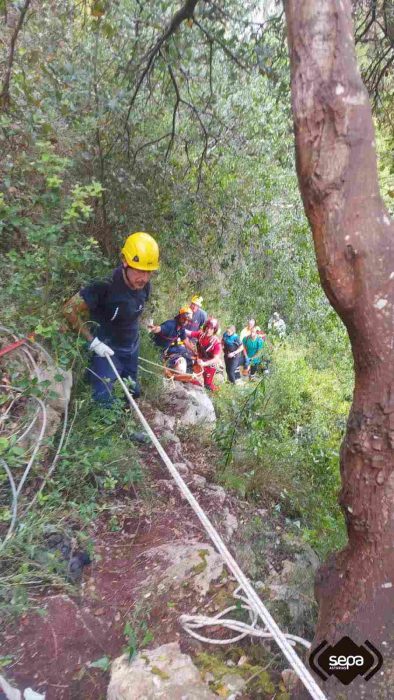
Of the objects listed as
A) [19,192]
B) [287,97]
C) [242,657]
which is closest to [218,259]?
[287,97]

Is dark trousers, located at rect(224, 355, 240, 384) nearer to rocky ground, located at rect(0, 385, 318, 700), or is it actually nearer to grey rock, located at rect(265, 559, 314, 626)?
rocky ground, located at rect(0, 385, 318, 700)

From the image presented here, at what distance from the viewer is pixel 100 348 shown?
390 cm

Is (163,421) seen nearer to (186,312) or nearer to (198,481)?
(198,481)

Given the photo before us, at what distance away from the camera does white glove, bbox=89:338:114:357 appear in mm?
3887

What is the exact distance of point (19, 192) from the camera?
3752 mm

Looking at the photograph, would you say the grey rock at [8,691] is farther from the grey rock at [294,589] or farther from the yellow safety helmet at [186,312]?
the yellow safety helmet at [186,312]

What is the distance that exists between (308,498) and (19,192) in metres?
3.42

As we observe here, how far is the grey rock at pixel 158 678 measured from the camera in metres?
1.82

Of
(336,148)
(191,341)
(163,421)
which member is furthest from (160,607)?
(191,341)

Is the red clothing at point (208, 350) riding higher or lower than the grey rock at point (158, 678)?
higher

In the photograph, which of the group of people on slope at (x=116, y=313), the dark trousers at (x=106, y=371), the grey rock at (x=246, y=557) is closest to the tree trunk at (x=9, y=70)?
the group of people on slope at (x=116, y=313)

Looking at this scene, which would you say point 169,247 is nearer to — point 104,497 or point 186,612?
point 104,497

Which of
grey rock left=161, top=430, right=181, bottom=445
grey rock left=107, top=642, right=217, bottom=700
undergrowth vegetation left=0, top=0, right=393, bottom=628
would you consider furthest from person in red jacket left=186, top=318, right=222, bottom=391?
grey rock left=107, top=642, right=217, bottom=700
